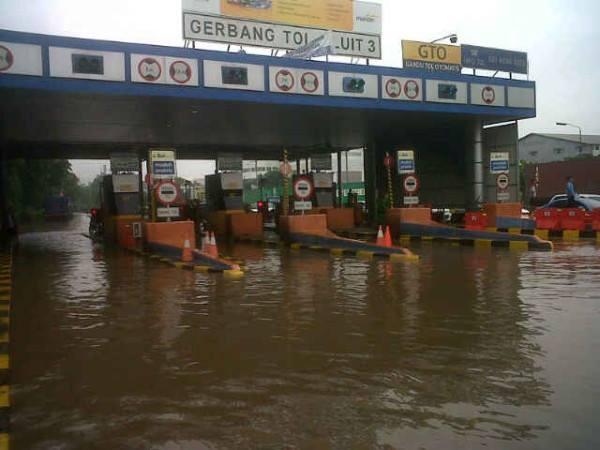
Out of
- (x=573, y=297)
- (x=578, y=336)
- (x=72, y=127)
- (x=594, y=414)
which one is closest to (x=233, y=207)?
(x=72, y=127)

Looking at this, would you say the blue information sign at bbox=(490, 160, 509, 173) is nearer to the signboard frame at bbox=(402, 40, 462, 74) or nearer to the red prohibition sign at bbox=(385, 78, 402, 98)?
the red prohibition sign at bbox=(385, 78, 402, 98)

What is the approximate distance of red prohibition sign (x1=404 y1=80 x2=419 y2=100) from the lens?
18.9 metres

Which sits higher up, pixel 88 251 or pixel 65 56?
pixel 65 56

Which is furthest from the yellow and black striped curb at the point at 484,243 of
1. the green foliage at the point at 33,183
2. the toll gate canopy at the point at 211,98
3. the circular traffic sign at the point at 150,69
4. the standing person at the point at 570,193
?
the green foliage at the point at 33,183

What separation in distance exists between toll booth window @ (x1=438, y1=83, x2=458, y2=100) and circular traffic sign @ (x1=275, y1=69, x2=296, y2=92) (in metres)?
5.30

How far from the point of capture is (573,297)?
27.2ft

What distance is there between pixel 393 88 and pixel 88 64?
9.16 metres

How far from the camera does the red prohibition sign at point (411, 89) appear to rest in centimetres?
1894

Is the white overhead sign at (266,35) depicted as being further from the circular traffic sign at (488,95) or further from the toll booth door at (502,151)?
the toll booth door at (502,151)

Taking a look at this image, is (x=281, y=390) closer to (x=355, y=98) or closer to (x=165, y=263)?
(x=165, y=263)

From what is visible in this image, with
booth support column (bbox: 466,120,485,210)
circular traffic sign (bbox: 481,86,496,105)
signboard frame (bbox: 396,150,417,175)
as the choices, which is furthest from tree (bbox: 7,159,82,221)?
circular traffic sign (bbox: 481,86,496,105)

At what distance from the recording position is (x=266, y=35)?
824 inches

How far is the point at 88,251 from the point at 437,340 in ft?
49.4

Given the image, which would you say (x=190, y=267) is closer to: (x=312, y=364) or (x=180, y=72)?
(x=180, y=72)
